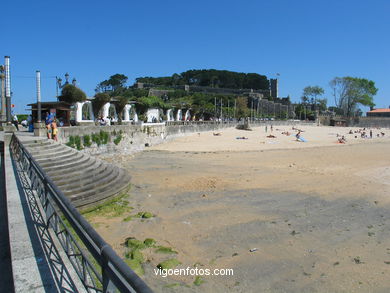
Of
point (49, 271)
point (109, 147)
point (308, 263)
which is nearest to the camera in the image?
point (49, 271)

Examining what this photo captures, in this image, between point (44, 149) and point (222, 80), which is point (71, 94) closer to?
point (44, 149)

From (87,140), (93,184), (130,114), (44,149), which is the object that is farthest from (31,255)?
(130,114)

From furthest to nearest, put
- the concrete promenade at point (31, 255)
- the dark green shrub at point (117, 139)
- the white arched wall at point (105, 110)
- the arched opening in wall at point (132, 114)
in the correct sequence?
the arched opening in wall at point (132, 114) → the white arched wall at point (105, 110) → the dark green shrub at point (117, 139) → the concrete promenade at point (31, 255)

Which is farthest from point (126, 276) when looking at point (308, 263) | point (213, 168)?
point (213, 168)

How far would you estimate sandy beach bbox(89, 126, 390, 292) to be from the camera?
6348 mm

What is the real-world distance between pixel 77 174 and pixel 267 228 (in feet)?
21.1

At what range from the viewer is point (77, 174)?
10.8 meters

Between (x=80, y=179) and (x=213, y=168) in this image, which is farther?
(x=213, y=168)

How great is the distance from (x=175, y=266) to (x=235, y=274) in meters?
1.28

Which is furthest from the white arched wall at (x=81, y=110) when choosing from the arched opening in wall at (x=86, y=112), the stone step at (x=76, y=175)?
the stone step at (x=76, y=175)

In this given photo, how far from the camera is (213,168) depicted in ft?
63.5

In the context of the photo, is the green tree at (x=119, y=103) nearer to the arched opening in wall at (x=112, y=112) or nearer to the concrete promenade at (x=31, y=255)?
the arched opening in wall at (x=112, y=112)

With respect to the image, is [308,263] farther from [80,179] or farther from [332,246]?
[80,179]

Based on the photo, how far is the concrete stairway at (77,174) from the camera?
9.83 metres
